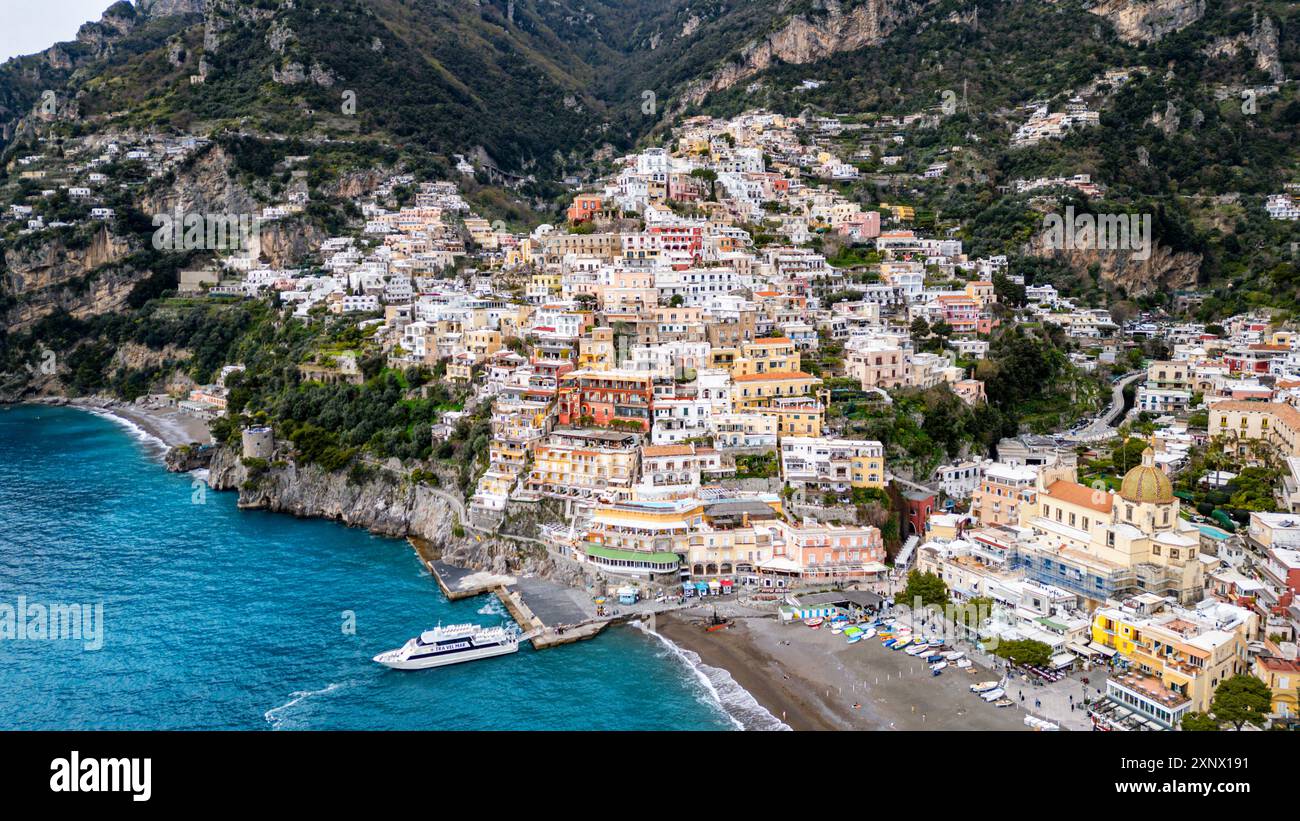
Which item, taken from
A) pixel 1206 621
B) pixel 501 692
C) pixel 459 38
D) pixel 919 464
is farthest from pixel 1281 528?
pixel 459 38

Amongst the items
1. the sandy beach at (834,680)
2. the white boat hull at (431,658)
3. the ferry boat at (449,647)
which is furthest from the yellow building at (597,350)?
the white boat hull at (431,658)

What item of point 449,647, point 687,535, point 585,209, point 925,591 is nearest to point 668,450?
point 687,535

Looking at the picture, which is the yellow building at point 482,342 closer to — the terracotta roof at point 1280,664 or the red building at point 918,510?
the red building at point 918,510

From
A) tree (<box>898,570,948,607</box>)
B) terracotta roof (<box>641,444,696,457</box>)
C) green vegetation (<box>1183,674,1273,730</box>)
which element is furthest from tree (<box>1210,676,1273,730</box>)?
terracotta roof (<box>641,444,696,457</box>)

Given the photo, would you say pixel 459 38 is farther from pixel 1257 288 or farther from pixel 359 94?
pixel 1257 288

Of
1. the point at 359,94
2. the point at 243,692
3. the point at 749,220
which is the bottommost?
the point at 243,692

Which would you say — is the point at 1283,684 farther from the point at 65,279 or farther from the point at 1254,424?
the point at 65,279

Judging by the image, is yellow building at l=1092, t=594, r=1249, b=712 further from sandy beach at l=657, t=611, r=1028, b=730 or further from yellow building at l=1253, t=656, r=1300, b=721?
sandy beach at l=657, t=611, r=1028, b=730
